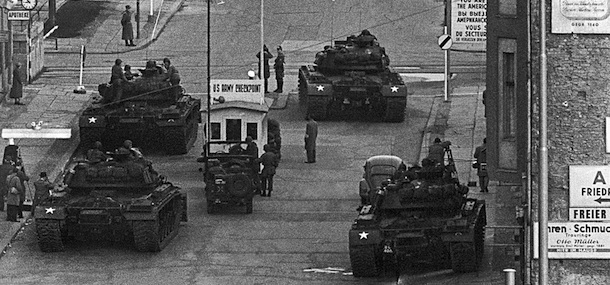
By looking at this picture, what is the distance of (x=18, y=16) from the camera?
65.2 metres

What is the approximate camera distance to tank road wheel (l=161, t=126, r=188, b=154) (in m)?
58.8

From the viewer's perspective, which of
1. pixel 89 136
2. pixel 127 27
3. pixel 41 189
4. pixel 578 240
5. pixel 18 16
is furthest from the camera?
pixel 127 27

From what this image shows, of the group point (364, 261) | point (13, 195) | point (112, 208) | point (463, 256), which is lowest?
point (364, 261)

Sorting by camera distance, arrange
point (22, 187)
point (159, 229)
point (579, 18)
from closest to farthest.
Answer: point (579, 18)
point (159, 229)
point (22, 187)

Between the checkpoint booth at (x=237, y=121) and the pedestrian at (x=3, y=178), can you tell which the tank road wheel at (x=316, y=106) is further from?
the pedestrian at (x=3, y=178)

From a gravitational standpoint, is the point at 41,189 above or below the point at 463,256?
above

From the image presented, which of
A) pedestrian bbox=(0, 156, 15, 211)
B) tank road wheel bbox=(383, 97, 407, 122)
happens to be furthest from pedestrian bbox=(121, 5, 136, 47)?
pedestrian bbox=(0, 156, 15, 211)

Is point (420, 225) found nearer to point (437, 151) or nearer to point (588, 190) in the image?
point (588, 190)

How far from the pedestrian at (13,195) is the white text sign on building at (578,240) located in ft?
50.6

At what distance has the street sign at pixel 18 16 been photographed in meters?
65.1

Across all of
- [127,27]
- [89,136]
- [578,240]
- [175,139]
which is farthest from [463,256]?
[127,27]

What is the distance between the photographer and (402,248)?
4631 centimetres

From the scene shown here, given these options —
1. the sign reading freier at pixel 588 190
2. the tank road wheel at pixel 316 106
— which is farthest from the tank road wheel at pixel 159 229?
the tank road wheel at pixel 316 106

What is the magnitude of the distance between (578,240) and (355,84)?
23.9 m
